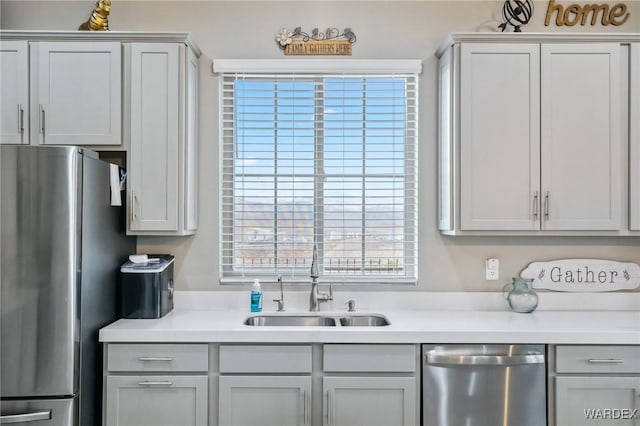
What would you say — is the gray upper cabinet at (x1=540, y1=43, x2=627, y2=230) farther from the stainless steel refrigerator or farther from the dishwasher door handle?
the stainless steel refrigerator

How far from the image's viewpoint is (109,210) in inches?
89.7

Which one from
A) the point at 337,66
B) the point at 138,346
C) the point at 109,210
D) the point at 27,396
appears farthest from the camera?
the point at 337,66

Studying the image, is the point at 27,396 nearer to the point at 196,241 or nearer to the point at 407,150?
the point at 196,241

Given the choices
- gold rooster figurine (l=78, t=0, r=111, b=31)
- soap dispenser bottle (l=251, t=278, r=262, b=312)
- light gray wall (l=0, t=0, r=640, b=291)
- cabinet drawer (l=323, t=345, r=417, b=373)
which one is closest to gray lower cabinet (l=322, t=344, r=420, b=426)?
cabinet drawer (l=323, t=345, r=417, b=373)

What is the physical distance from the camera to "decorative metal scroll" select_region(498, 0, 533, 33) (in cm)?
263

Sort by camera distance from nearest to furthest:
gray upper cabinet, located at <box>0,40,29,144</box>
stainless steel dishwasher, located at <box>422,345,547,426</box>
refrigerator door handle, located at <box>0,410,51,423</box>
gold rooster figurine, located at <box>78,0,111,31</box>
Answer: refrigerator door handle, located at <box>0,410,51,423</box>, stainless steel dishwasher, located at <box>422,345,547,426</box>, gray upper cabinet, located at <box>0,40,29,144</box>, gold rooster figurine, located at <box>78,0,111,31</box>

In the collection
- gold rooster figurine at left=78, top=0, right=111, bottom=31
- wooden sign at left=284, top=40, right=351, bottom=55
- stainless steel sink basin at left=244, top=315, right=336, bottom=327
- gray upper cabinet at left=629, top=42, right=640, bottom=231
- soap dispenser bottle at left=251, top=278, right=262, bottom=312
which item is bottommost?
stainless steel sink basin at left=244, top=315, right=336, bottom=327

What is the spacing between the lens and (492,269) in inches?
106

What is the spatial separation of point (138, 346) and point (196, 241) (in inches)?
30.3

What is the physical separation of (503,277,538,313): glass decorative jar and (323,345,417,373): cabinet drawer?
2.62ft

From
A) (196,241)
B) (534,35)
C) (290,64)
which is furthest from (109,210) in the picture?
(534,35)

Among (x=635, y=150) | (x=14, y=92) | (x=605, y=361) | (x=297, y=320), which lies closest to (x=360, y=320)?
(x=297, y=320)

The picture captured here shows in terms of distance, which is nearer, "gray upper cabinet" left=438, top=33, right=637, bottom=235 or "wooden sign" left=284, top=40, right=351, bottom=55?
"gray upper cabinet" left=438, top=33, right=637, bottom=235

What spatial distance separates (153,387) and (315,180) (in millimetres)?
1399
